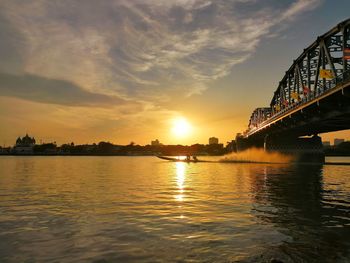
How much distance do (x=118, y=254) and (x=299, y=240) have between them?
24.8ft

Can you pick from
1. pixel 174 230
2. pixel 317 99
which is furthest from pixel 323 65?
pixel 174 230

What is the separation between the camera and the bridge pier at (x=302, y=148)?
110 meters

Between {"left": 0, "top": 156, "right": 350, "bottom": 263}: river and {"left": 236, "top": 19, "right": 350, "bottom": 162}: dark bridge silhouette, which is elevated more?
{"left": 236, "top": 19, "right": 350, "bottom": 162}: dark bridge silhouette

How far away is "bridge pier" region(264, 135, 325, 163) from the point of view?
110m

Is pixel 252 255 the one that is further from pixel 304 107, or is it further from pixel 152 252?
pixel 304 107

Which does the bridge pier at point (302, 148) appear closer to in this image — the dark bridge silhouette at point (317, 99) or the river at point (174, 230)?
the dark bridge silhouette at point (317, 99)

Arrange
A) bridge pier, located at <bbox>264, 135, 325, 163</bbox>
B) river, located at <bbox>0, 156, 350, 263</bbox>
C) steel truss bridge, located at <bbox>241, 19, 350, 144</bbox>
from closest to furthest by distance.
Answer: river, located at <bbox>0, 156, 350, 263</bbox> < steel truss bridge, located at <bbox>241, 19, 350, 144</bbox> < bridge pier, located at <bbox>264, 135, 325, 163</bbox>

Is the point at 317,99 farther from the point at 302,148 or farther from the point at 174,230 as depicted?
the point at 302,148

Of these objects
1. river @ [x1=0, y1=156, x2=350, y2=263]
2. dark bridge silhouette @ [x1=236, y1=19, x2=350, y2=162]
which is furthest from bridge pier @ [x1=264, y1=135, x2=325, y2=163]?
river @ [x1=0, y1=156, x2=350, y2=263]

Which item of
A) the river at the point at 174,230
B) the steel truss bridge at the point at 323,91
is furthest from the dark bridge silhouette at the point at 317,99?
the river at the point at 174,230

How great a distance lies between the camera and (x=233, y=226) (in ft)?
60.6

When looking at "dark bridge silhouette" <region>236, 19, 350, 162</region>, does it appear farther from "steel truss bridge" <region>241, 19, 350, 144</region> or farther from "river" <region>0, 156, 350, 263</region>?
"river" <region>0, 156, 350, 263</region>

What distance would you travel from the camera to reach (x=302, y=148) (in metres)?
111

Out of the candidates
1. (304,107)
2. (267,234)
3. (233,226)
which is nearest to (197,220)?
(233,226)
